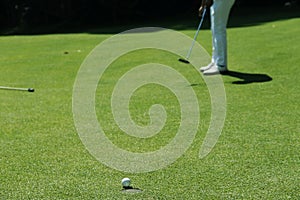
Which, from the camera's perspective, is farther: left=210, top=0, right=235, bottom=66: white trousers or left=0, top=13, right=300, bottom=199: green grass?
left=210, top=0, right=235, bottom=66: white trousers

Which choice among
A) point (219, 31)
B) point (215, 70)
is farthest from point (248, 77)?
point (219, 31)

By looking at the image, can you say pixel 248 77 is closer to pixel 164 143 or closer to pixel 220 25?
pixel 220 25

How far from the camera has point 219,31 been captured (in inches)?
327

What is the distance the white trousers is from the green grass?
1.38ft

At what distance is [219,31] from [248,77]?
81 centimetres

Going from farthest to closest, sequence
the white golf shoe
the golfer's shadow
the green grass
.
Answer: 1. the white golf shoe
2. the golfer's shadow
3. the green grass

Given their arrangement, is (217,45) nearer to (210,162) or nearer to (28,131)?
(28,131)

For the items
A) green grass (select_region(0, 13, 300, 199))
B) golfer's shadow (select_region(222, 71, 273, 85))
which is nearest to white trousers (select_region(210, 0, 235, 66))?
golfer's shadow (select_region(222, 71, 273, 85))

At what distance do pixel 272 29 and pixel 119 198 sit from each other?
1153 centimetres

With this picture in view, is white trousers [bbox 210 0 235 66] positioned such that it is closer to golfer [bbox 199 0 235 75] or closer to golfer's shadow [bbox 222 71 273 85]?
golfer [bbox 199 0 235 75]

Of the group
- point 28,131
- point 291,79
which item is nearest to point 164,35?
point 291,79

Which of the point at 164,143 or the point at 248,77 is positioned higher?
the point at 164,143

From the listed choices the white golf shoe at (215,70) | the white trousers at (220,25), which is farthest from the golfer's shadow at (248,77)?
the white trousers at (220,25)

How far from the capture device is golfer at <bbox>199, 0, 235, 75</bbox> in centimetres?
817
